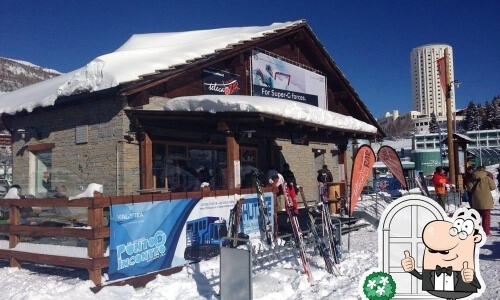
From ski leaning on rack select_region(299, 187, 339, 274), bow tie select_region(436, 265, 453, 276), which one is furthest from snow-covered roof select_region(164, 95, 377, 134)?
bow tie select_region(436, 265, 453, 276)

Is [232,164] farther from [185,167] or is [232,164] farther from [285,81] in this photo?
[285,81]

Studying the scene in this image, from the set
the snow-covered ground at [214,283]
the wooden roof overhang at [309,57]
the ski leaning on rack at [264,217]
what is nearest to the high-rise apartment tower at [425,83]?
the wooden roof overhang at [309,57]

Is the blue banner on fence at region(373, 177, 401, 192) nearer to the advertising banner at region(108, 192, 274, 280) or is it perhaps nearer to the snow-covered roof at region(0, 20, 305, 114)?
the snow-covered roof at region(0, 20, 305, 114)

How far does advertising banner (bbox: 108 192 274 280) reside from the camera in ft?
19.9

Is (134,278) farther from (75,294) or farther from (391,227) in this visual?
(391,227)

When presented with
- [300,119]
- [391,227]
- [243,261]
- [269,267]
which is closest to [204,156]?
[300,119]

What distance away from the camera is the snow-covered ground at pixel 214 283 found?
561 centimetres

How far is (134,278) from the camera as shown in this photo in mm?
6234

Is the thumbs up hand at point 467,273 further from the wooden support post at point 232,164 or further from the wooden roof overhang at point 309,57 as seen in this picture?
the wooden roof overhang at point 309,57

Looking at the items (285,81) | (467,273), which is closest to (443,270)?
(467,273)

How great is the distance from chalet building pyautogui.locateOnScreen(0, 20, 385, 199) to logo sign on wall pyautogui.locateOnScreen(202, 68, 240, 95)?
3 cm

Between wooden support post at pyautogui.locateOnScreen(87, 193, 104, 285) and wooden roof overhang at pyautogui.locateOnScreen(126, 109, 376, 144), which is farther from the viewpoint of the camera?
wooden roof overhang at pyautogui.locateOnScreen(126, 109, 376, 144)

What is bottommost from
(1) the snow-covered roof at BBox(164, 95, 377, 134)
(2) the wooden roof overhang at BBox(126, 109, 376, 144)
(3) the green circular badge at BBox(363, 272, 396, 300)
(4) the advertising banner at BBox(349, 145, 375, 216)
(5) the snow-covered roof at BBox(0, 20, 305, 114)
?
(3) the green circular badge at BBox(363, 272, 396, 300)

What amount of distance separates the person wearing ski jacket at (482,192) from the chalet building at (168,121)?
3872 millimetres
